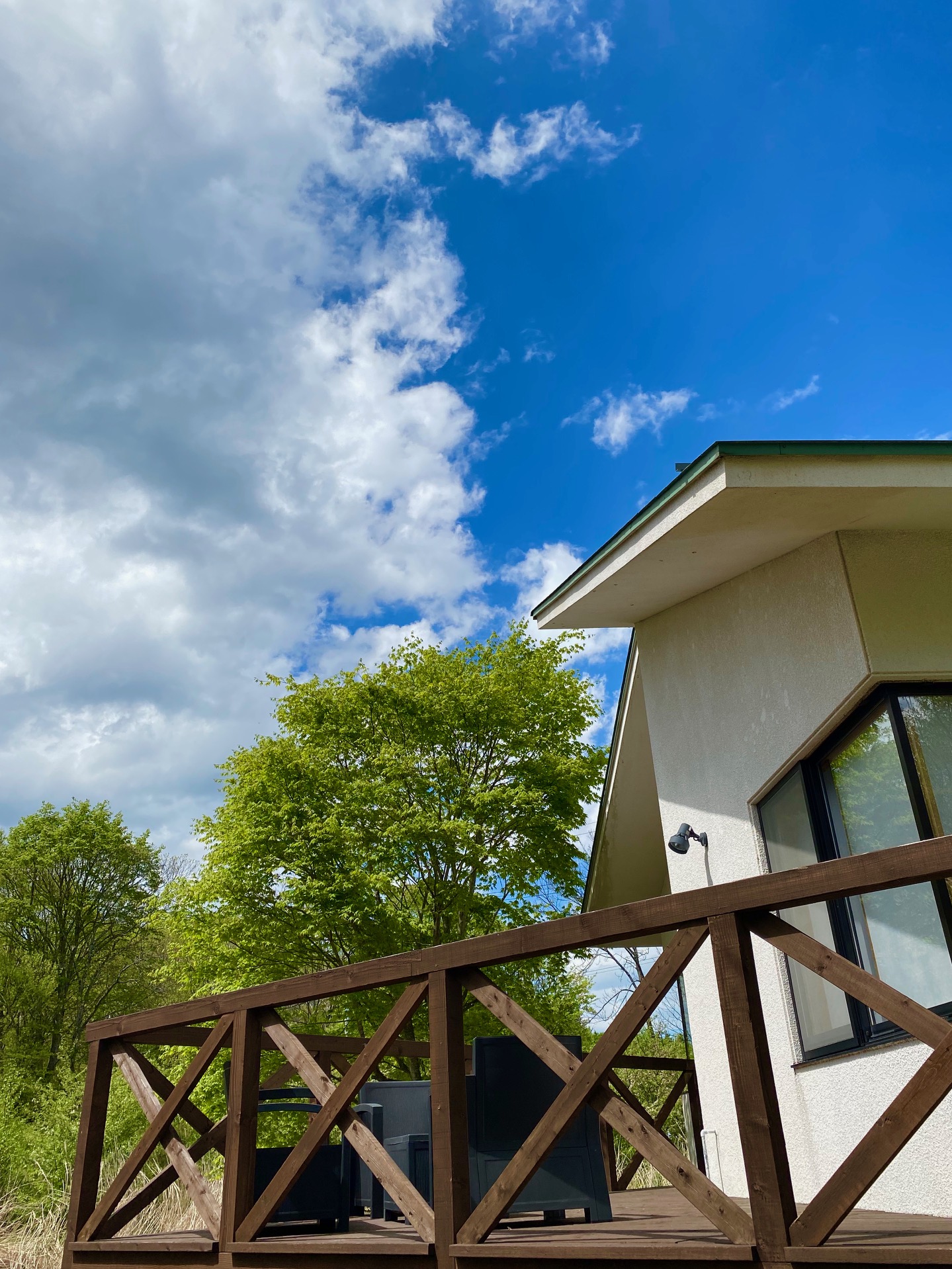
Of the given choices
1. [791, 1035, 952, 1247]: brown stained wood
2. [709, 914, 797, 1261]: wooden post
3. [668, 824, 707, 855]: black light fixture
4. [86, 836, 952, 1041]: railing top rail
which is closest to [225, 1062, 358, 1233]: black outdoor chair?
[86, 836, 952, 1041]: railing top rail

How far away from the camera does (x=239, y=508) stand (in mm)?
18969

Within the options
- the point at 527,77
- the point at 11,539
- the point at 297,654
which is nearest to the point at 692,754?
the point at 527,77

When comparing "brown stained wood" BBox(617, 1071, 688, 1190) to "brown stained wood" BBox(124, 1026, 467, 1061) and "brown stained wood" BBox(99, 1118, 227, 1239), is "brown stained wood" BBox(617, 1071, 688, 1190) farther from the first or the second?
"brown stained wood" BBox(99, 1118, 227, 1239)

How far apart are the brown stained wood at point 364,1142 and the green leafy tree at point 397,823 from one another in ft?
36.1

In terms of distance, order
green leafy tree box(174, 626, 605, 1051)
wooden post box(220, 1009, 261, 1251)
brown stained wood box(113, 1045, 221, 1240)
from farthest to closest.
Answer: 1. green leafy tree box(174, 626, 605, 1051)
2. brown stained wood box(113, 1045, 221, 1240)
3. wooden post box(220, 1009, 261, 1251)

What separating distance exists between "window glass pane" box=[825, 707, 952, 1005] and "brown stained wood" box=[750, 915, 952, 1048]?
2370mm

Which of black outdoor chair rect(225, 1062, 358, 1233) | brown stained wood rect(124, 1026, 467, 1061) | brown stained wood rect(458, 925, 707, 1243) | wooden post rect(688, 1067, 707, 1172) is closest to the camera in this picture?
brown stained wood rect(458, 925, 707, 1243)

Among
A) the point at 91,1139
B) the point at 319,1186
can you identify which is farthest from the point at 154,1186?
the point at 319,1186

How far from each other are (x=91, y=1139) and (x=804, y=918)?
458cm

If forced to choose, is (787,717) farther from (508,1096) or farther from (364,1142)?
(364,1142)

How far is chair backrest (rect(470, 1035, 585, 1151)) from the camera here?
3939 millimetres

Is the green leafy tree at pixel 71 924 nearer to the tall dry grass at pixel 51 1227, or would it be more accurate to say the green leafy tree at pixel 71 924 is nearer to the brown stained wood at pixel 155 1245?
the tall dry grass at pixel 51 1227

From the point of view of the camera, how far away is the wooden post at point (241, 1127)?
4.06 m

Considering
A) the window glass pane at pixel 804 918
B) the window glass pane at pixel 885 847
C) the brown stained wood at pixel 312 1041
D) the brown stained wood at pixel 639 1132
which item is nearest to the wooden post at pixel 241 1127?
the brown stained wood at pixel 312 1041
